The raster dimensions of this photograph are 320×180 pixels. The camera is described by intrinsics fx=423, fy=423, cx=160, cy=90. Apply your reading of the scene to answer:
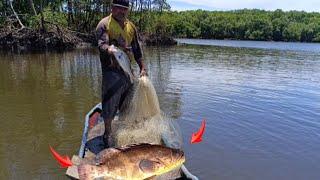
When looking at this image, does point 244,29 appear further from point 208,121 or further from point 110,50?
point 110,50

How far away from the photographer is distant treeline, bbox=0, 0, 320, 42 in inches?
1361

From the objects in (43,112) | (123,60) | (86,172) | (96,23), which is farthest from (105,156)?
(96,23)

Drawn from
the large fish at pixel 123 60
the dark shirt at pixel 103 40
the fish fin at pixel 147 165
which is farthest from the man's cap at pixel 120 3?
the fish fin at pixel 147 165

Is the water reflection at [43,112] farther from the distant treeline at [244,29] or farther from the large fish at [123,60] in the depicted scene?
the distant treeline at [244,29]

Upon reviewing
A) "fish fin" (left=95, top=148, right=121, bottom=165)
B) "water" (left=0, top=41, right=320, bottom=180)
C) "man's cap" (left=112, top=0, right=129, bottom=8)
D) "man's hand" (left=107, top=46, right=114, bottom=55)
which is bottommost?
"water" (left=0, top=41, right=320, bottom=180)

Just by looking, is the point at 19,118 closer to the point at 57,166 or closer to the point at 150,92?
the point at 57,166

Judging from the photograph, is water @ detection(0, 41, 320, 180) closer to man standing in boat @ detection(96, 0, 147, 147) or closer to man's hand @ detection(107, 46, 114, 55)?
man standing in boat @ detection(96, 0, 147, 147)

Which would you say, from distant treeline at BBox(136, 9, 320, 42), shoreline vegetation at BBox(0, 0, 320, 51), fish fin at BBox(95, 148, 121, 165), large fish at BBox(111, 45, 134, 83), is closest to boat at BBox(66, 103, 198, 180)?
fish fin at BBox(95, 148, 121, 165)

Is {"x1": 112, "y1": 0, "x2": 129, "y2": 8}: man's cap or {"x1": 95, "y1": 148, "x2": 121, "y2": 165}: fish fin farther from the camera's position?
{"x1": 112, "y1": 0, "x2": 129, "y2": 8}: man's cap

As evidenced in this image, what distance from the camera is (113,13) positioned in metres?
5.55

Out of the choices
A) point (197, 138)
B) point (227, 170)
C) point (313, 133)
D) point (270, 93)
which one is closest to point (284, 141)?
point (313, 133)

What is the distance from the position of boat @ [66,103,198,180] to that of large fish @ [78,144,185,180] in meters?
0.39

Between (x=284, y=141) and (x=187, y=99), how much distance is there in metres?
4.47

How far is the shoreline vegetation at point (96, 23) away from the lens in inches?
1256
